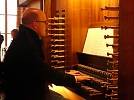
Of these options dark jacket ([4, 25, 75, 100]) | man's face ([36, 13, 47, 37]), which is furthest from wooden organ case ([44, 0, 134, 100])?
man's face ([36, 13, 47, 37])

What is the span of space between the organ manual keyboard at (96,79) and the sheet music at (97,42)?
66mm

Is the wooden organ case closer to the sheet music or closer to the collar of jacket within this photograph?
the sheet music

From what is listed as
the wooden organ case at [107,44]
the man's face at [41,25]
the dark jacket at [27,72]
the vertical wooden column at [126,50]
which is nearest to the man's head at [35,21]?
the man's face at [41,25]

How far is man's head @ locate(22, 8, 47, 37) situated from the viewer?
2445 millimetres

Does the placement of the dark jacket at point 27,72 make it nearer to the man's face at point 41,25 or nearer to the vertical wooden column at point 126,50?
the man's face at point 41,25

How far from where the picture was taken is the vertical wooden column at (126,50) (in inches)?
63.3

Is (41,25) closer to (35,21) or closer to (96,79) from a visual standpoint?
(35,21)

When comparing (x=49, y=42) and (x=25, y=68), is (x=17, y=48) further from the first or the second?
(x=49, y=42)

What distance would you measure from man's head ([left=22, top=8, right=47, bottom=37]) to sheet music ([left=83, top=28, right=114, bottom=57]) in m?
0.80

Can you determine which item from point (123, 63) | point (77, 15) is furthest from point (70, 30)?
point (123, 63)

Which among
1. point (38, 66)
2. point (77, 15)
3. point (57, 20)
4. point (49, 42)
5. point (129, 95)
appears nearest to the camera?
point (129, 95)

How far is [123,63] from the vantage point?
1.65 metres

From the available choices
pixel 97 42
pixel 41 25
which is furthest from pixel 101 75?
pixel 41 25

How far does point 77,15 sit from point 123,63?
2.05m
